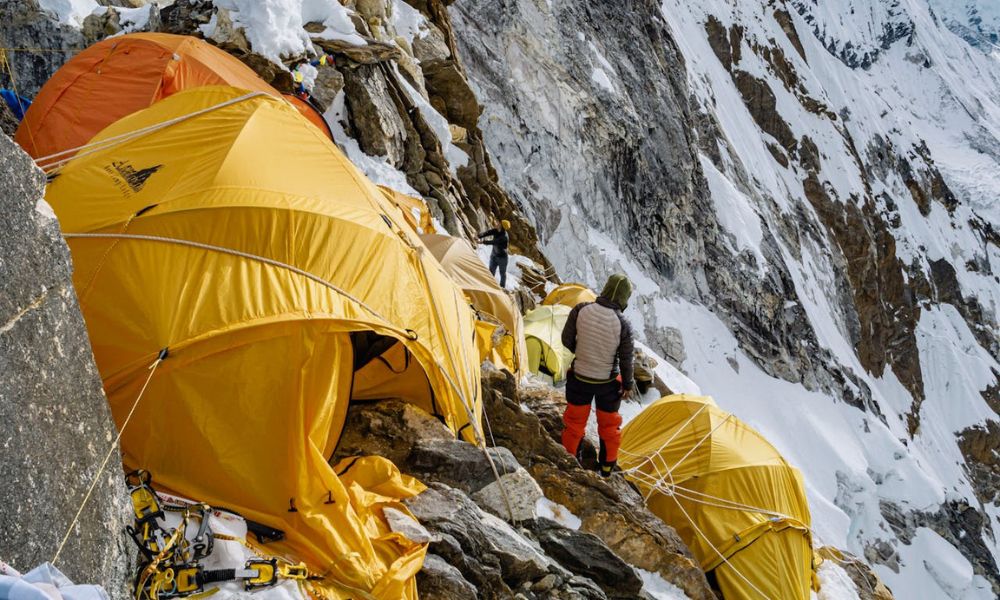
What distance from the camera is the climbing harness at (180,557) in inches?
130

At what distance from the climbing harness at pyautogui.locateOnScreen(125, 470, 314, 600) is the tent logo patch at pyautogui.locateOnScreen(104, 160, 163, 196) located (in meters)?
2.56

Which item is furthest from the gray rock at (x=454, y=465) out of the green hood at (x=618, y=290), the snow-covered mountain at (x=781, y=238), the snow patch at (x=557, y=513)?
the snow-covered mountain at (x=781, y=238)

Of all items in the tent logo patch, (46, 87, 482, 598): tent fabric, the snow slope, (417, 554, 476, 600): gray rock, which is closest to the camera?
(417, 554, 476, 600): gray rock

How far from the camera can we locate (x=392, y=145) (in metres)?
15.3

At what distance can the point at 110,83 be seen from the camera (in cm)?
1007

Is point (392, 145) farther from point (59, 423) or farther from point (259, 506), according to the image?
point (59, 423)

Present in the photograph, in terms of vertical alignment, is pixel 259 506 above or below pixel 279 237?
below

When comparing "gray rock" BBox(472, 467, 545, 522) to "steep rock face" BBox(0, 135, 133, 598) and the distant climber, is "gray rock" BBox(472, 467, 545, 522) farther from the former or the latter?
the distant climber

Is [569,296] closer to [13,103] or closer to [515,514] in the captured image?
[13,103]

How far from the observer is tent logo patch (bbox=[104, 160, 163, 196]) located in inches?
221

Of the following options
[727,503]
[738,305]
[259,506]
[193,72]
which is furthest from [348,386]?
[738,305]

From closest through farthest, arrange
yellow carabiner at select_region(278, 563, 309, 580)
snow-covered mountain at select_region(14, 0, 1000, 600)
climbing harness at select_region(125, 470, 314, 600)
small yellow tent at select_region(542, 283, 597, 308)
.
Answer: climbing harness at select_region(125, 470, 314, 600), yellow carabiner at select_region(278, 563, 309, 580), small yellow tent at select_region(542, 283, 597, 308), snow-covered mountain at select_region(14, 0, 1000, 600)

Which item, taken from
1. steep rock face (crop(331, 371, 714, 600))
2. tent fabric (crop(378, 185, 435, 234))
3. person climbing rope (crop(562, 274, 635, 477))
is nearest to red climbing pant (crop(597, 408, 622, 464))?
person climbing rope (crop(562, 274, 635, 477))

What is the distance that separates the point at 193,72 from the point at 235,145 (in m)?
5.41
